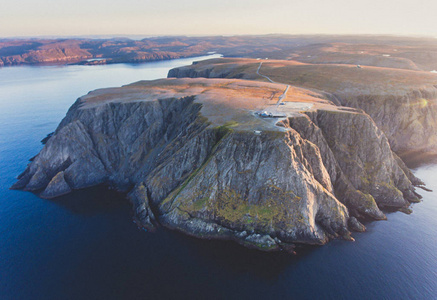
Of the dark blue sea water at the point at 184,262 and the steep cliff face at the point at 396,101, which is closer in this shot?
the dark blue sea water at the point at 184,262

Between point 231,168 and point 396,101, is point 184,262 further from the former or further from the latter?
point 396,101

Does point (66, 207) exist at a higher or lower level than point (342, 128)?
lower

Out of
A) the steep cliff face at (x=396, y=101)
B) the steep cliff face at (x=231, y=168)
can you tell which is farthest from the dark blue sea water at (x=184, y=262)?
the steep cliff face at (x=396, y=101)

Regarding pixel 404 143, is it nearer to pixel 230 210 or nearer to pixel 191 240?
pixel 230 210

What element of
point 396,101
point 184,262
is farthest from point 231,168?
point 396,101

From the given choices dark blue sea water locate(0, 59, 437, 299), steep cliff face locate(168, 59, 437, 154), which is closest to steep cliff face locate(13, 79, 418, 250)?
dark blue sea water locate(0, 59, 437, 299)

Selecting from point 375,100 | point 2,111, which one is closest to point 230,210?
point 375,100

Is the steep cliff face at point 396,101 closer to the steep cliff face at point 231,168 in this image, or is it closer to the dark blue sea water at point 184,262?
the steep cliff face at point 231,168
